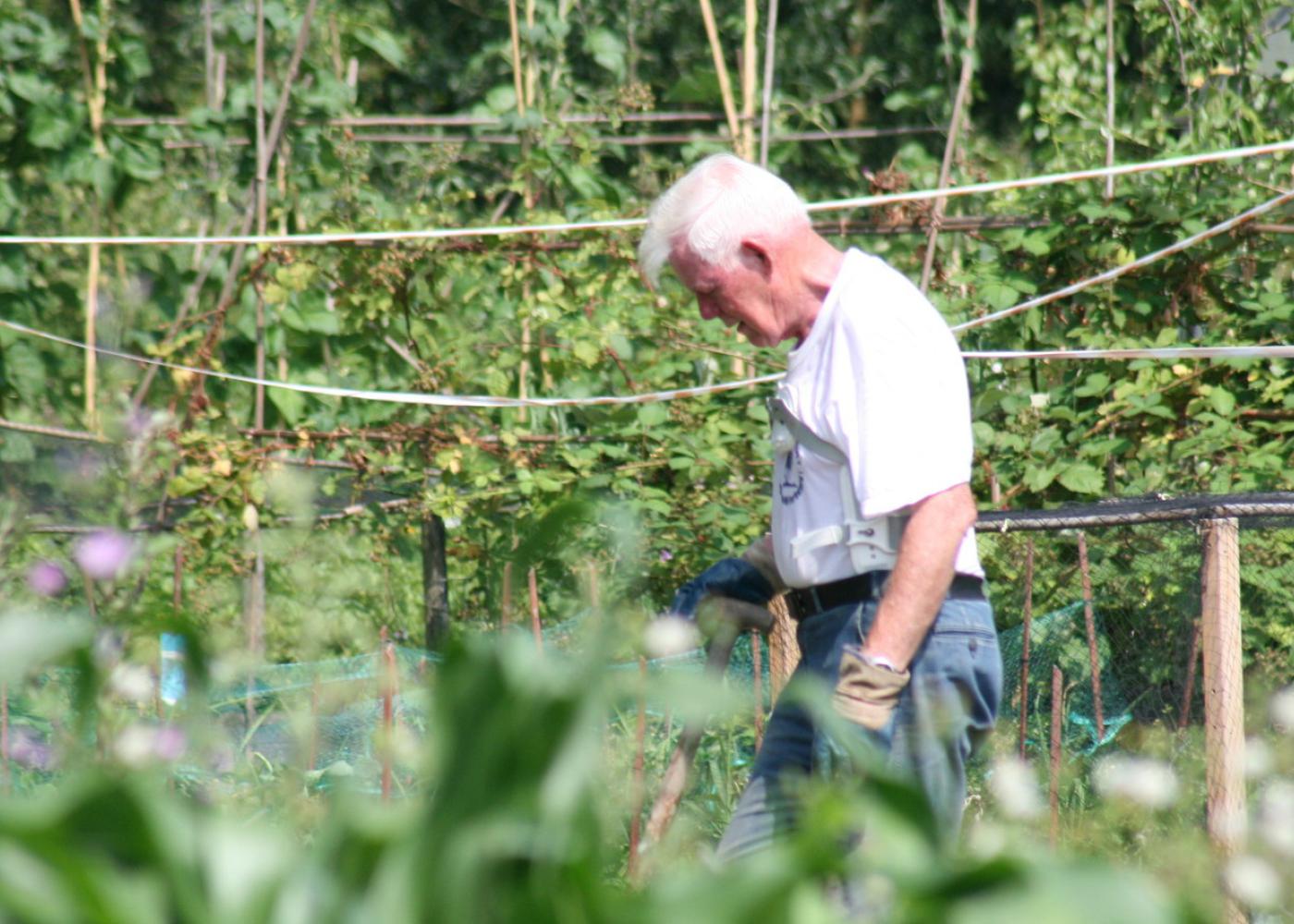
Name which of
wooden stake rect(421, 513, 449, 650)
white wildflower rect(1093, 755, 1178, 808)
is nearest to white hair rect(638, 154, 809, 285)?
white wildflower rect(1093, 755, 1178, 808)

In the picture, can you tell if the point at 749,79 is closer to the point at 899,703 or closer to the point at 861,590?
the point at 861,590

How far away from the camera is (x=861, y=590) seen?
2104mm

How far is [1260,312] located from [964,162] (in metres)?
1.52

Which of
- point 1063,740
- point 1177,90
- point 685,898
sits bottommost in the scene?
point 1063,740

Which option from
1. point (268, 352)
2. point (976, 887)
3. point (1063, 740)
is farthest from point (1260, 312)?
point (976, 887)

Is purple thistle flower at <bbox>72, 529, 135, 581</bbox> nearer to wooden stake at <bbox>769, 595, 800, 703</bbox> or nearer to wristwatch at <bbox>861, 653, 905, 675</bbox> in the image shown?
wristwatch at <bbox>861, 653, 905, 675</bbox>

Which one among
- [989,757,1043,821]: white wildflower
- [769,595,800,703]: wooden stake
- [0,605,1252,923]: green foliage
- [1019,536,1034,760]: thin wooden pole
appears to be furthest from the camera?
[769,595,800,703]: wooden stake

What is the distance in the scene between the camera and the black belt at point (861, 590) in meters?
2.09

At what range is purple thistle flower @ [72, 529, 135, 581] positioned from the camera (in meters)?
0.99

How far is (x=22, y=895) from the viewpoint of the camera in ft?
1.83

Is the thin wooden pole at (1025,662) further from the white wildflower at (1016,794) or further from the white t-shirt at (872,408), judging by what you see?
the white t-shirt at (872,408)

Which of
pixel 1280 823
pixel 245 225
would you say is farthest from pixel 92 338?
pixel 1280 823

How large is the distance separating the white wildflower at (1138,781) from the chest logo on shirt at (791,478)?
62 cm

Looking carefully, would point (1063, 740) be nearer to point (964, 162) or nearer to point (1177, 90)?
point (964, 162)
